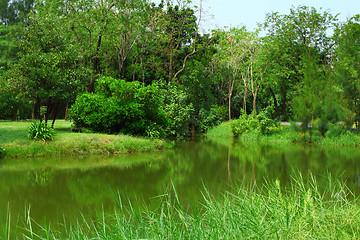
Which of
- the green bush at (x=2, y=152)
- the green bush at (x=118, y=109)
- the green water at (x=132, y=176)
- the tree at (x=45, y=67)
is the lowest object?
the green water at (x=132, y=176)

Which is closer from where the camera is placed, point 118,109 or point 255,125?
point 118,109

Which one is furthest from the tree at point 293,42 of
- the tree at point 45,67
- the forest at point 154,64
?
the tree at point 45,67

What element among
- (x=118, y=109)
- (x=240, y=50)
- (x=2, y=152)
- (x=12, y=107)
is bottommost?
(x=2, y=152)

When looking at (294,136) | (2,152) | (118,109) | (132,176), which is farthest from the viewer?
(294,136)

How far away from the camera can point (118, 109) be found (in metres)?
16.5

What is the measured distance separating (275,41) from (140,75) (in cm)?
1109

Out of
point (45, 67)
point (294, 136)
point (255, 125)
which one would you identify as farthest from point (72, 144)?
point (255, 125)

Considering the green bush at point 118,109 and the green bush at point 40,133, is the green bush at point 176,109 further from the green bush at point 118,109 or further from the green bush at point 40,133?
the green bush at point 40,133

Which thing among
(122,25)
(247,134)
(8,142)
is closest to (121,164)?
(8,142)

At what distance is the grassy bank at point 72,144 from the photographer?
1289cm

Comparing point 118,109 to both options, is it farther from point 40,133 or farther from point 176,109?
point 176,109

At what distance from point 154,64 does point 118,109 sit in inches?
424

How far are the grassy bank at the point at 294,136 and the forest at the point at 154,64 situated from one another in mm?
779

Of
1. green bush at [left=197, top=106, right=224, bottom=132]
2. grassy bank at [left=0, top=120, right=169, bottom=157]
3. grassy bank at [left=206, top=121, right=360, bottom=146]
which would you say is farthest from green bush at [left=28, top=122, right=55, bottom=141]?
green bush at [left=197, top=106, right=224, bottom=132]
